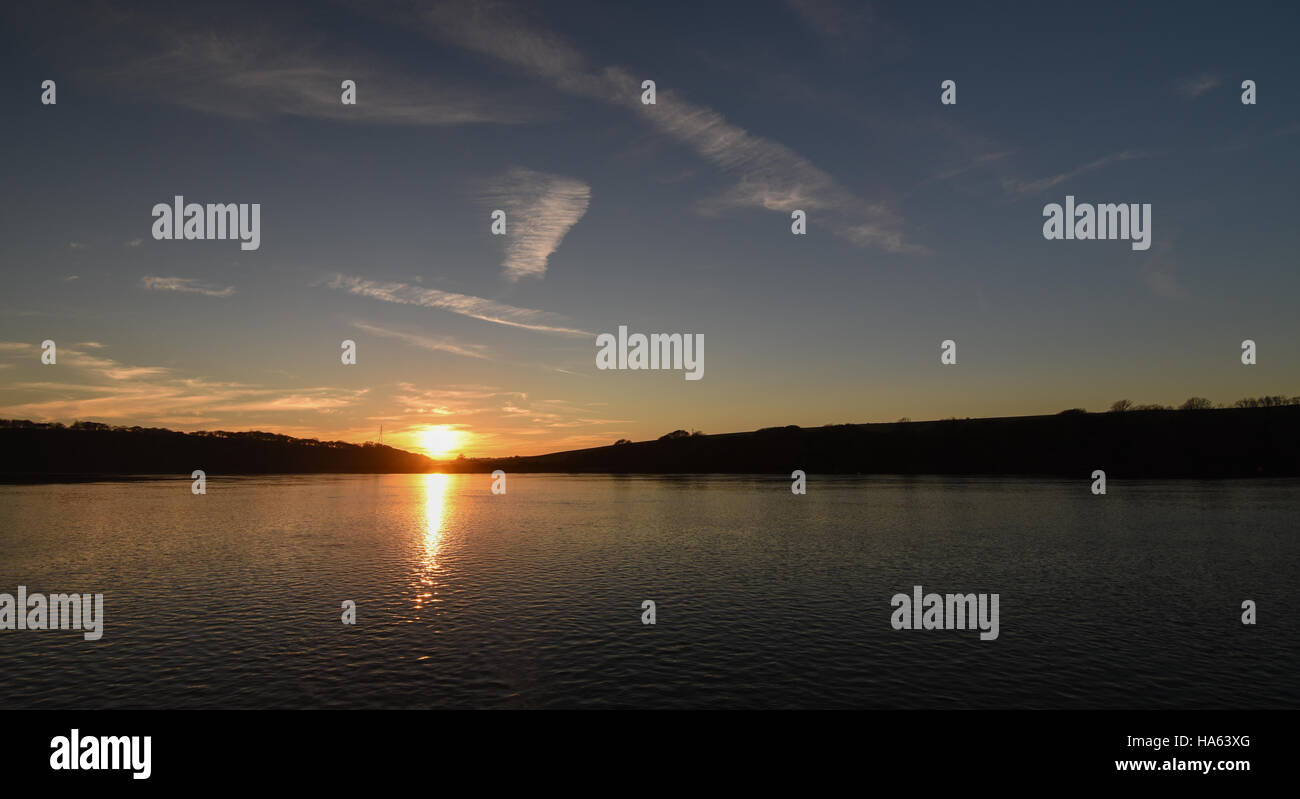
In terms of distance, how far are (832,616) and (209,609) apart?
45.3m

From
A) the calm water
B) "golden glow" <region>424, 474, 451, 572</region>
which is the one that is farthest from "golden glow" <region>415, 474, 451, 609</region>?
the calm water

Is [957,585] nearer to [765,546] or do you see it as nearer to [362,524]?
[765,546]

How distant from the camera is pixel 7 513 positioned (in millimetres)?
119750

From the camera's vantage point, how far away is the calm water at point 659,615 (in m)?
31.2

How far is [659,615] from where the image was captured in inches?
1810

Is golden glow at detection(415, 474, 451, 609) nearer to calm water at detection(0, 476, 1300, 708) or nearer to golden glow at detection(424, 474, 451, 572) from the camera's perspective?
golden glow at detection(424, 474, 451, 572)

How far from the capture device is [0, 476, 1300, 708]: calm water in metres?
31.2

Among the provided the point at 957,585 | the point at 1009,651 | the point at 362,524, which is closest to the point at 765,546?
the point at 957,585

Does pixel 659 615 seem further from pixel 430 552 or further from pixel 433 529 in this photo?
pixel 433 529

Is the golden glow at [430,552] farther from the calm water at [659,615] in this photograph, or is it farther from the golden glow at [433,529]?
the calm water at [659,615]

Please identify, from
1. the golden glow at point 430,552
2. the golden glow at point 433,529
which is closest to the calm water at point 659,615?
the golden glow at point 430,552

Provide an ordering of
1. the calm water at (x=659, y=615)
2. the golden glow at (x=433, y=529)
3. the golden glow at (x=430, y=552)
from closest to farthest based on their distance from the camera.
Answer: the calm water at (x=659, y=615) < the golden glow at (x=430, y=552) < the golden glow at (x=433, y=529)
